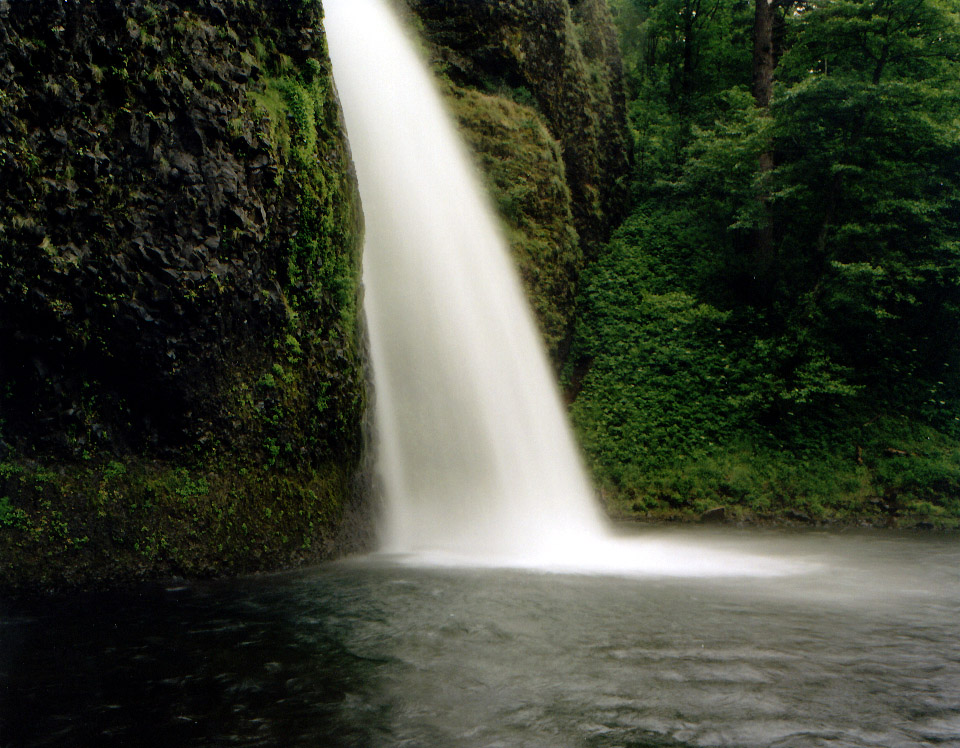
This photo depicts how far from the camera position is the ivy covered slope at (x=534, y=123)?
1401 cm

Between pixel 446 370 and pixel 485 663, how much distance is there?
6.03 meters

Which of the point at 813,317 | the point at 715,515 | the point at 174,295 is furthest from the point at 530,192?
the point at 174,295

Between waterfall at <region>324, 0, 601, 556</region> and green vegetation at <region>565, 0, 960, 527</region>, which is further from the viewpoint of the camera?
green vegetation at <region>565, 0, 960, 527</region>

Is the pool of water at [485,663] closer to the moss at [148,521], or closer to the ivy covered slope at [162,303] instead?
the moss at [148,521]

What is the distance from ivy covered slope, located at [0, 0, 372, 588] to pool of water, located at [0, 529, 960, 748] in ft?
2.19

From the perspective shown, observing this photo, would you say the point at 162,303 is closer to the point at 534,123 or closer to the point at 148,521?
the point at 148,521

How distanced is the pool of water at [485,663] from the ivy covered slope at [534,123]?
26.8 feet

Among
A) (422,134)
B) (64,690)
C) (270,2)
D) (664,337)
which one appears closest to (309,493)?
(64,690)

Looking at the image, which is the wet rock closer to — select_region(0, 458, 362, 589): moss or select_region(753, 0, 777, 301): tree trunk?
select_region(753, 0, 777, 301): tree trunk

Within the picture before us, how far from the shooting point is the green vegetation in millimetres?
12383

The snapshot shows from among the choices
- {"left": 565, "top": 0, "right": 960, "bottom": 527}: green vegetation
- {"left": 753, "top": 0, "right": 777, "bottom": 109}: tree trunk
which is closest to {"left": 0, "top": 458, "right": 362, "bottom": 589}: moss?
{"left": 565, "top": 0, "right": 960, "bottom": 527}: green vegetation

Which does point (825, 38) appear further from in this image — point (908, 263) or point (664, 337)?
point (664, 337)

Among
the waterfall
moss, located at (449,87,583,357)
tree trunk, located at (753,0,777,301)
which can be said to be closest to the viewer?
the waterfall

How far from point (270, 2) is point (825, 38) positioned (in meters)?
9.67
